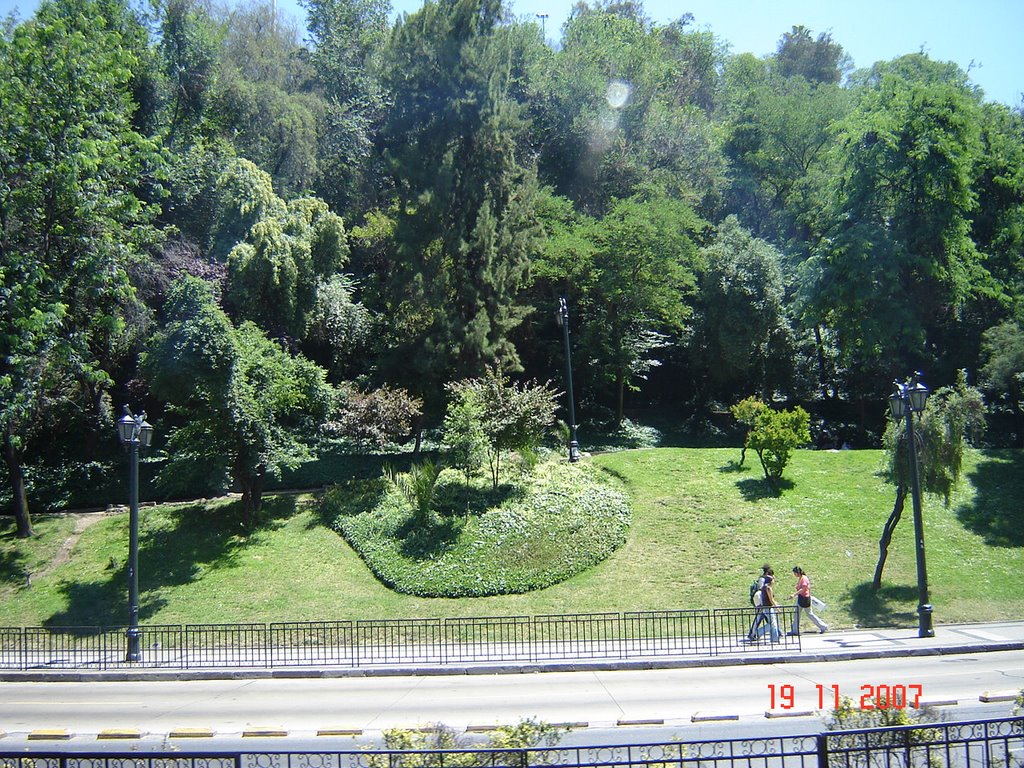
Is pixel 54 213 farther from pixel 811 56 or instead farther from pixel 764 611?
pixel 811 56

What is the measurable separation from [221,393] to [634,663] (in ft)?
52.3

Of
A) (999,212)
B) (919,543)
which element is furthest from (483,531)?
(999,212)

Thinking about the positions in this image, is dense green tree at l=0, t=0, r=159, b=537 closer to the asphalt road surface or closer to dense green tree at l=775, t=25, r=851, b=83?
the asphalt road surface

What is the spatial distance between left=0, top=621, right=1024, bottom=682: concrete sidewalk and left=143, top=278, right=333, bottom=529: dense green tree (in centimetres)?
863

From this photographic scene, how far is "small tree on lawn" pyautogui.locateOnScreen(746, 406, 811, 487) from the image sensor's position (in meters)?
30.5

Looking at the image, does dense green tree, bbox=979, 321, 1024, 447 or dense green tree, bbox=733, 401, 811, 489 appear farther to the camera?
dense green tree, bbox=979, 321, 1024, 447

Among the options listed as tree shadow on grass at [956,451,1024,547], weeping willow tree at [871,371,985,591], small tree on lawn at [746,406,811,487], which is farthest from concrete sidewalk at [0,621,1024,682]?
small tree on lawn at [746,406,811,487]

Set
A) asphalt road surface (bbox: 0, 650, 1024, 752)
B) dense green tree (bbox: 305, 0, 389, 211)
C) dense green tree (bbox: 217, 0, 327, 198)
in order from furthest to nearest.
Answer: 1. dense green tree (bbox: 305, 0, 389, 211)
2. dense green tree (bbox: 217, 0, 327, 198)
3. asphalt road surface (bbox: 0, 650, 1024, 752)

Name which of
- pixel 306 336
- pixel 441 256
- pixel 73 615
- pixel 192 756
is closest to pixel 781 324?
pixel 441 256

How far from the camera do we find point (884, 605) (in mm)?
23609

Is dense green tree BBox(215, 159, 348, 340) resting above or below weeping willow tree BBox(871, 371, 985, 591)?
above

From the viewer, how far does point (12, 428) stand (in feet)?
97.9

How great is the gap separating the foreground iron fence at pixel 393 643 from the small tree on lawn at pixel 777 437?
28.3 feet

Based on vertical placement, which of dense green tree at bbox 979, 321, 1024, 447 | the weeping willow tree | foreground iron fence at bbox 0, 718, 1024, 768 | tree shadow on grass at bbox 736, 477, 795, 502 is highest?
dense green tree at bbox 979, 321, 1024, 447
